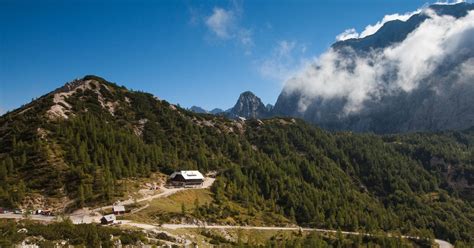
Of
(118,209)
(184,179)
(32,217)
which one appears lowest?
(118,209)

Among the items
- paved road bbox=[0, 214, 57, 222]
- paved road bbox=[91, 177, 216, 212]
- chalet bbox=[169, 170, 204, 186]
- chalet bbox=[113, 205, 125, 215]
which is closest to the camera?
paved road bbox=[0, 214, 57, 222]

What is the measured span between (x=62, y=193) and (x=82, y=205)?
10.7m

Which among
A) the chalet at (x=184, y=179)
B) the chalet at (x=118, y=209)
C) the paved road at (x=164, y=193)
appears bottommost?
the chalet at (x=118, y=209)

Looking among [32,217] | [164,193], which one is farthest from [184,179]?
[32,217]

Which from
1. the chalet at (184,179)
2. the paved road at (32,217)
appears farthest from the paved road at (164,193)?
the paved road at (32,217)

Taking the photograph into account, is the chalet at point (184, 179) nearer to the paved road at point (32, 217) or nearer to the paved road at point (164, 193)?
the paved road at point (164, 193)

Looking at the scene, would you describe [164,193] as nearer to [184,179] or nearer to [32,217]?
[184,179]

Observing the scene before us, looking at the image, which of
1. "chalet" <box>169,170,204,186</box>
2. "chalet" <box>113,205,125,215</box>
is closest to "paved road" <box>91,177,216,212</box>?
"chalet" <box>169,170,204,186</box>

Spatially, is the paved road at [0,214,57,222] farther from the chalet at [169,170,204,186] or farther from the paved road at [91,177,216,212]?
the chalet at [169,170,204,186]

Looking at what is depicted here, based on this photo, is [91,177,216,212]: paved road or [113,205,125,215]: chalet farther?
[91,177,216,212]: paved road

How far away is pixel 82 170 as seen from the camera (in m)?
134

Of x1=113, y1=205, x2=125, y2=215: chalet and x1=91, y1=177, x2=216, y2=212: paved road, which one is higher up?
x1=91, y1=177, x2=216, y2=212: paved road

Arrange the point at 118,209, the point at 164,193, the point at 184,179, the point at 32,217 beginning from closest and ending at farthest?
1. the point at 32,217
2. the point at 118,209
3. the point at 164,193
4. the point at 184,179

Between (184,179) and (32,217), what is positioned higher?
(184,179)
